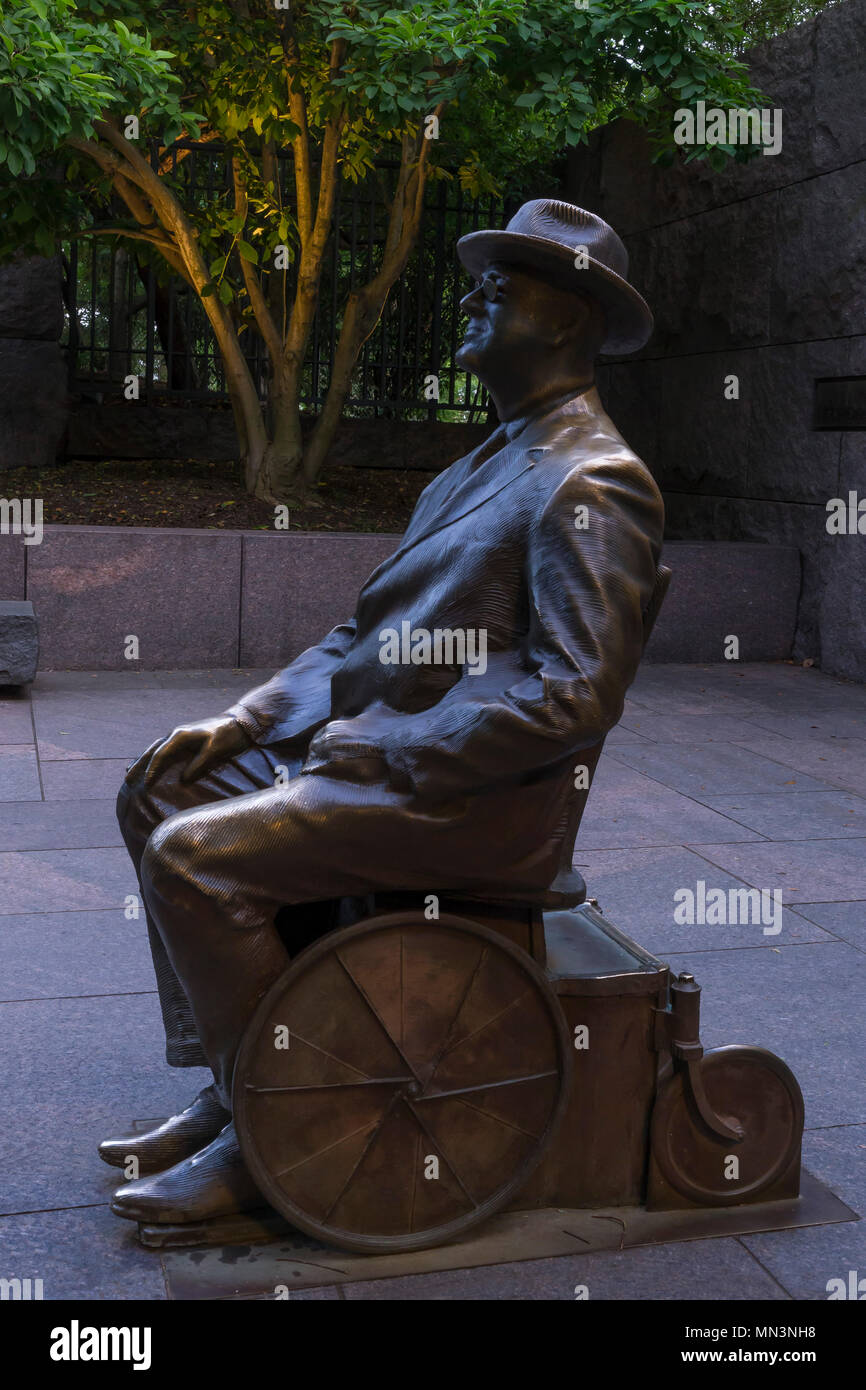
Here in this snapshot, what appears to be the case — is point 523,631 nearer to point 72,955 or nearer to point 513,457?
point 513,457

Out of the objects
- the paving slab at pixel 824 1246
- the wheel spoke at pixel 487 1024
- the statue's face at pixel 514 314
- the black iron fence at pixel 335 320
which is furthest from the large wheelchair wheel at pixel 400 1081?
the black iron fence at pixel 335 320

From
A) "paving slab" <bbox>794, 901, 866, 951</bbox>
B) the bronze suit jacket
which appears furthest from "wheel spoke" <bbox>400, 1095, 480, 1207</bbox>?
"paving slab" <bbox>794, 901, 866, 951</bbox>

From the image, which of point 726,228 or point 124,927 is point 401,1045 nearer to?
point 124,927

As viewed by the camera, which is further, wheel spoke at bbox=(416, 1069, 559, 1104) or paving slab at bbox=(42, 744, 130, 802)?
paving slab at bbox=(42, 744, 130, 802)

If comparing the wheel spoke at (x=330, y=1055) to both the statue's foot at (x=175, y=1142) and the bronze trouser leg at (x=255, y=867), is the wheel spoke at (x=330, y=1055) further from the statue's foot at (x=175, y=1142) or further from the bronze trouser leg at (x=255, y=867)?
the statue's foot at (x=175, y=1142)

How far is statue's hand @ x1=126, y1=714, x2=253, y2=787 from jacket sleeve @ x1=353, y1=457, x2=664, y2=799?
561 millimetres

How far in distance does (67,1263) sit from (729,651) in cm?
807

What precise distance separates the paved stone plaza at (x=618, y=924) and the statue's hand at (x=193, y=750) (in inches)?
33.9

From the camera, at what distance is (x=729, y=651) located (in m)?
10.3

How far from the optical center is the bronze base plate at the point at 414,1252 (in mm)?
2811

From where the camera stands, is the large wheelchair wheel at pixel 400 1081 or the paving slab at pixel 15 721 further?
the paving slab at pixel 15 721

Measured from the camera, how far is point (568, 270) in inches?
117

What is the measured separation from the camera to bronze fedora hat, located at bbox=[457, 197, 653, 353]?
2.95m

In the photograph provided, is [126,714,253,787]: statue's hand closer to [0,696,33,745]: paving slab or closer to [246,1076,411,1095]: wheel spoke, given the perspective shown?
[246,1076,411,1095]: wheel spoke
